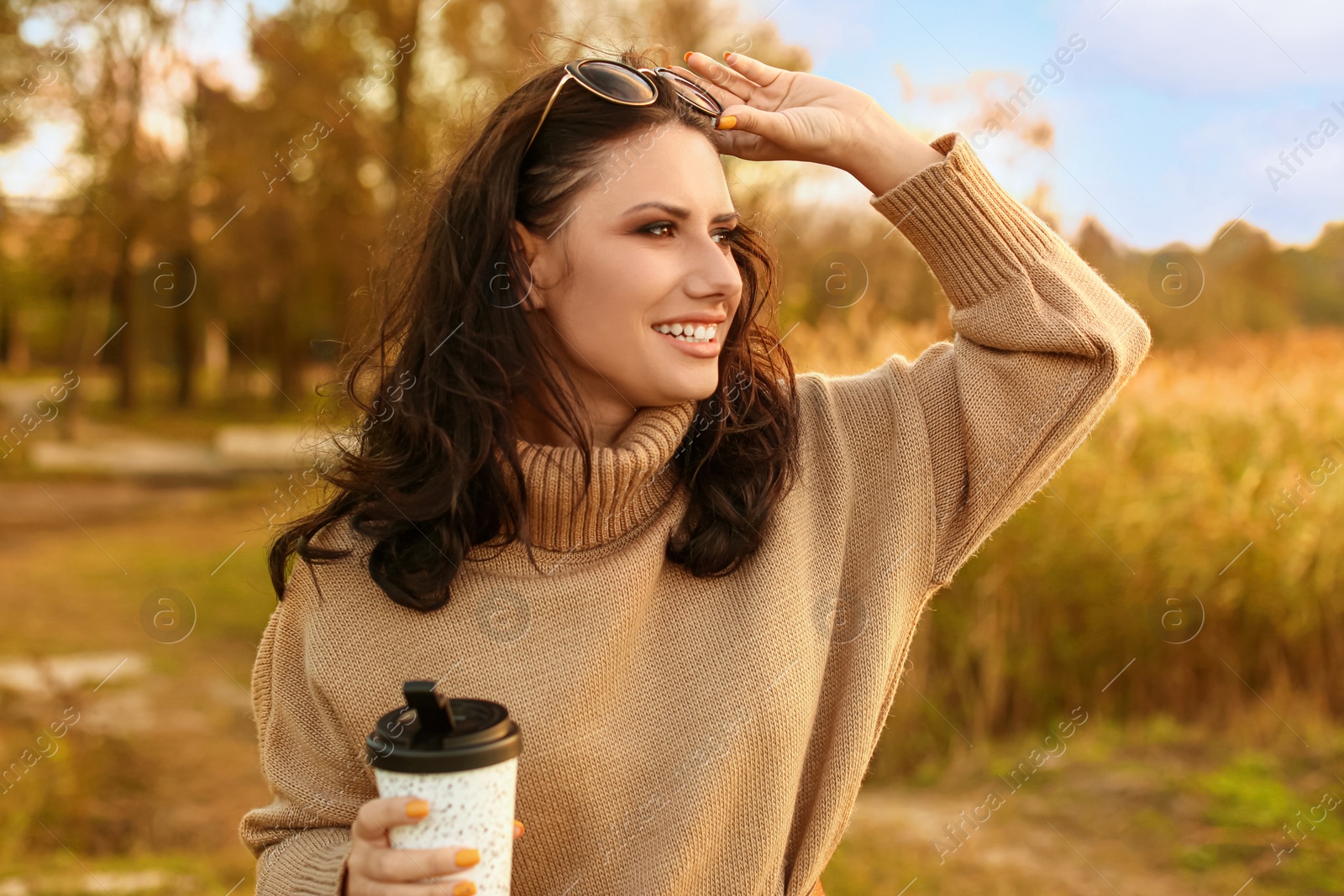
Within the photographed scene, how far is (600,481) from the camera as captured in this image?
5.53 ft

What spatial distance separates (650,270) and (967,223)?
54 centimetres

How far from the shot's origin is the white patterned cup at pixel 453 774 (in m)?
1.06

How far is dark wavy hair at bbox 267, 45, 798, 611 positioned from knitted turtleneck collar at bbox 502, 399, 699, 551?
2 cm

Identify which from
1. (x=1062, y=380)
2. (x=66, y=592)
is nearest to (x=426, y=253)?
(x=1062, y=380)

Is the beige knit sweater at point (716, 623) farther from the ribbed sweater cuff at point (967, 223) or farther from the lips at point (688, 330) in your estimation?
the lips at point (688, 330)

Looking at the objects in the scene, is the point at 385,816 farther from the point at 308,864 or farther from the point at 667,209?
the point at 667,209

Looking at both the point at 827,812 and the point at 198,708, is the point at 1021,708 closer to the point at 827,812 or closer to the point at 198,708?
the point at 827,812

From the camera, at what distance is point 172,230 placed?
333 inches

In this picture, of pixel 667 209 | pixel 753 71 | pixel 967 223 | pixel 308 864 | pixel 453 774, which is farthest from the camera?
pixel 753 71

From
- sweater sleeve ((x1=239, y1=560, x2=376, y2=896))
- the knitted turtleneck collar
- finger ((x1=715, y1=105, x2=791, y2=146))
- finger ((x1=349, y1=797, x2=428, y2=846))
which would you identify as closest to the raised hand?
finger ((x1=715, y1=105, x2=791, y2=146))

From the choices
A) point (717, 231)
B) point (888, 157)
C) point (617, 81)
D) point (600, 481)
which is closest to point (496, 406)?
point (600, 481)

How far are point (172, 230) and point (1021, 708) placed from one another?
23.6ft

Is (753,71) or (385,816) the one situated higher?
(753,71)

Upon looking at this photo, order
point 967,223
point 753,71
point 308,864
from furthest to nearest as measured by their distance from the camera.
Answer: point 753,71
point 967,223
point 308,864
